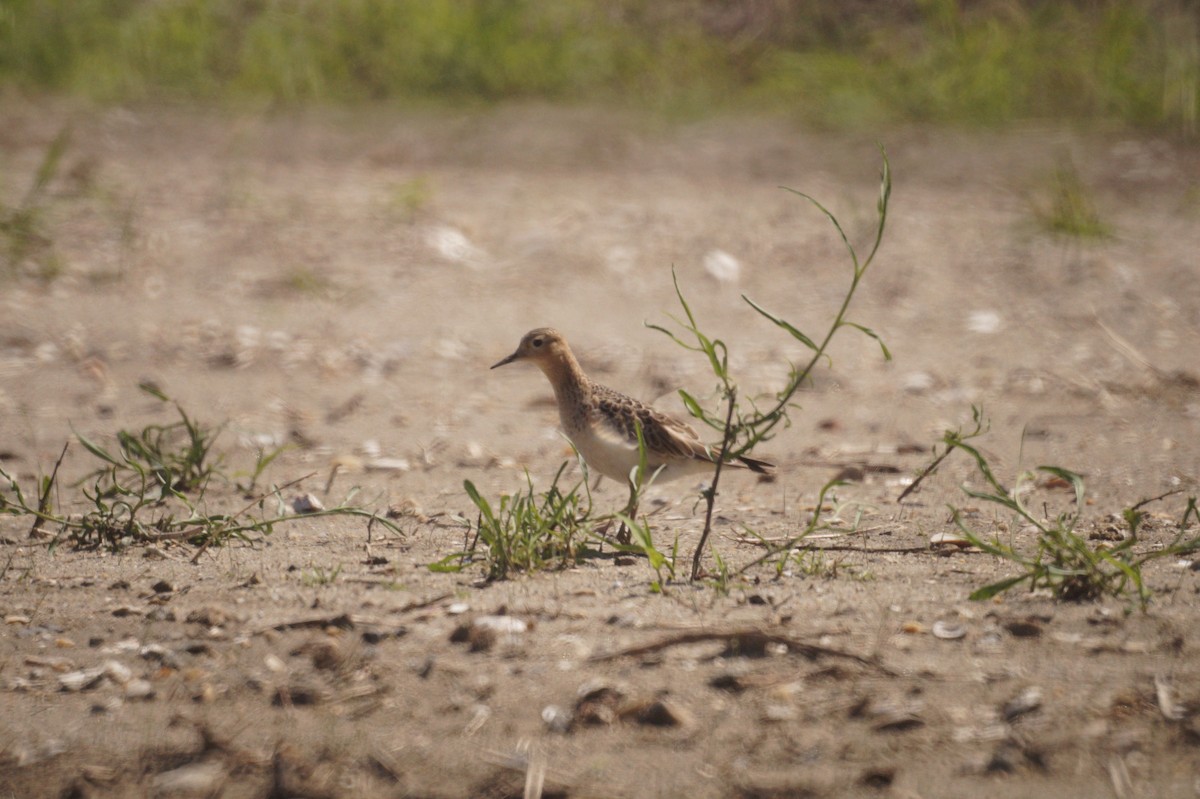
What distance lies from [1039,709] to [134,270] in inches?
221

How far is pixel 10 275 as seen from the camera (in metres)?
7.08

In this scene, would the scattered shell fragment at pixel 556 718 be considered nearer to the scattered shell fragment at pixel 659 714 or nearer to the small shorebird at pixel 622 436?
the scattered shell fragment at pixel 659 714

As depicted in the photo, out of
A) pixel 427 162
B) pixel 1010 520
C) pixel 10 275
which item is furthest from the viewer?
pixel 427 162

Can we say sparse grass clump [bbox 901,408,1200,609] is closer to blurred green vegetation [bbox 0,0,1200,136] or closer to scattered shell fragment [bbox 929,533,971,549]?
scattered shell fragment [bbox 929,533,971,549]

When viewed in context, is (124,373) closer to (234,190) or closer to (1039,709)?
(234,190)

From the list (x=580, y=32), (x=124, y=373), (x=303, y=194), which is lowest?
(x=124, y=373)

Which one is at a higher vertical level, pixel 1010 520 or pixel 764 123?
pixel 764 123

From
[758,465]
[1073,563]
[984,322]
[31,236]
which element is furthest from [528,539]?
[31,236]

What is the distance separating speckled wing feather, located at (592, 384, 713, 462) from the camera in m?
4.62

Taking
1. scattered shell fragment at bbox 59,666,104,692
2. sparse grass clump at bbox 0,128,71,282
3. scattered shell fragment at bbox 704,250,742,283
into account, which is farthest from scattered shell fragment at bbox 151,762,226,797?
scattered shell fragment at bbox 704,250,742,283

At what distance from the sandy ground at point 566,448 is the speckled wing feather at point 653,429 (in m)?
0.26

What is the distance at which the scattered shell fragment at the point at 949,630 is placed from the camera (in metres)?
3.36

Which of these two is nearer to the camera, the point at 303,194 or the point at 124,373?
the point at 124,373

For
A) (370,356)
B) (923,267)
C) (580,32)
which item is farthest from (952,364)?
(580,32)
